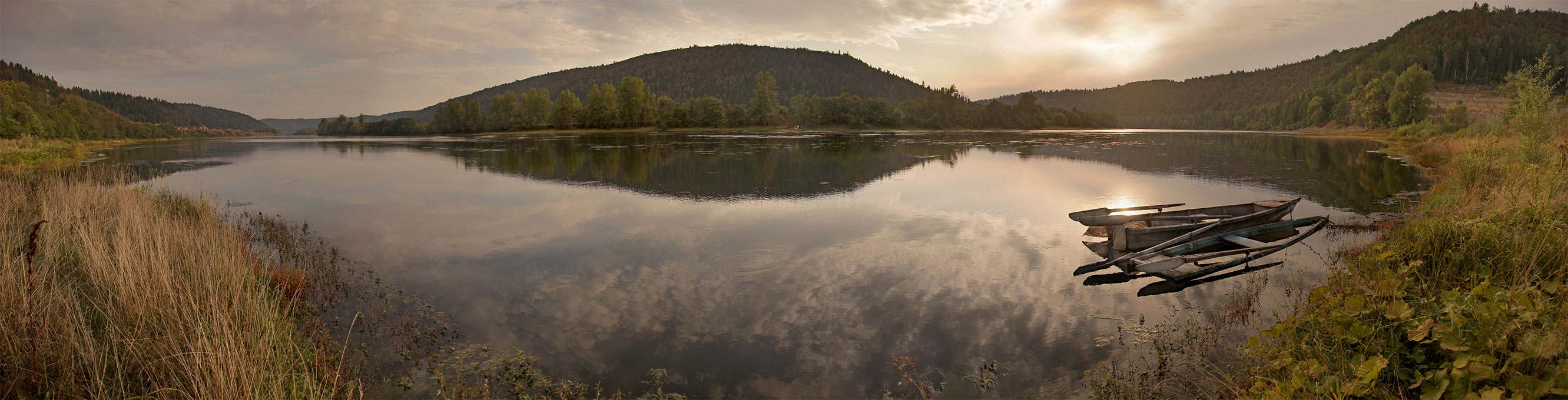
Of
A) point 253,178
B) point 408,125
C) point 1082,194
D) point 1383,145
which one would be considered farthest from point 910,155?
point 408,125

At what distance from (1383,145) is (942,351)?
195 ft

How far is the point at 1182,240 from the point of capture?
10070 mm

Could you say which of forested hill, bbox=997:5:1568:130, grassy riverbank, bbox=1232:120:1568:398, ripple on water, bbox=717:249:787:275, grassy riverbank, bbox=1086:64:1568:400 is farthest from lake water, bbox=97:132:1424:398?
forested hill, bbox=997:5:1568:130

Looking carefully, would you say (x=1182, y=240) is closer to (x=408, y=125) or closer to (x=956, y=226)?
(x=956, y=226)

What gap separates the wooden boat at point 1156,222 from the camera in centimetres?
1040

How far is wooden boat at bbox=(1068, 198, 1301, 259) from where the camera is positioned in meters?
10.4

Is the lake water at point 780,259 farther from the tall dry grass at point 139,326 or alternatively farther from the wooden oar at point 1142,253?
the tall dry grass at point 139,326

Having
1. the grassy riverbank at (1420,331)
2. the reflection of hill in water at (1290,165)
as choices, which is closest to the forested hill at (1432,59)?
the reflection of hill in water at (1290,165)

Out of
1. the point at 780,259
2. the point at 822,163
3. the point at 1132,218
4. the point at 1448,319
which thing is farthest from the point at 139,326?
the point at 822,163

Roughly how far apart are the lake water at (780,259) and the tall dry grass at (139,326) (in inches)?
83.6

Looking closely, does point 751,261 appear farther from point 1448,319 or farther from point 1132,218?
point 1448,319

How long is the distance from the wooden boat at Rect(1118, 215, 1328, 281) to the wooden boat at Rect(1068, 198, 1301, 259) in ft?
0.80

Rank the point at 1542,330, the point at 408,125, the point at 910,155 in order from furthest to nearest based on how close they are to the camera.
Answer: the point at 408,125 → the point at 910,155 → the point at 1542,330

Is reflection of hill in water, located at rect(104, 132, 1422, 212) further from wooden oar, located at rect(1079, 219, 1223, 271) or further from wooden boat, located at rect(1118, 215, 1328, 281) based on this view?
wooden oar, located at rect(1079, 219, 1223, 271)
